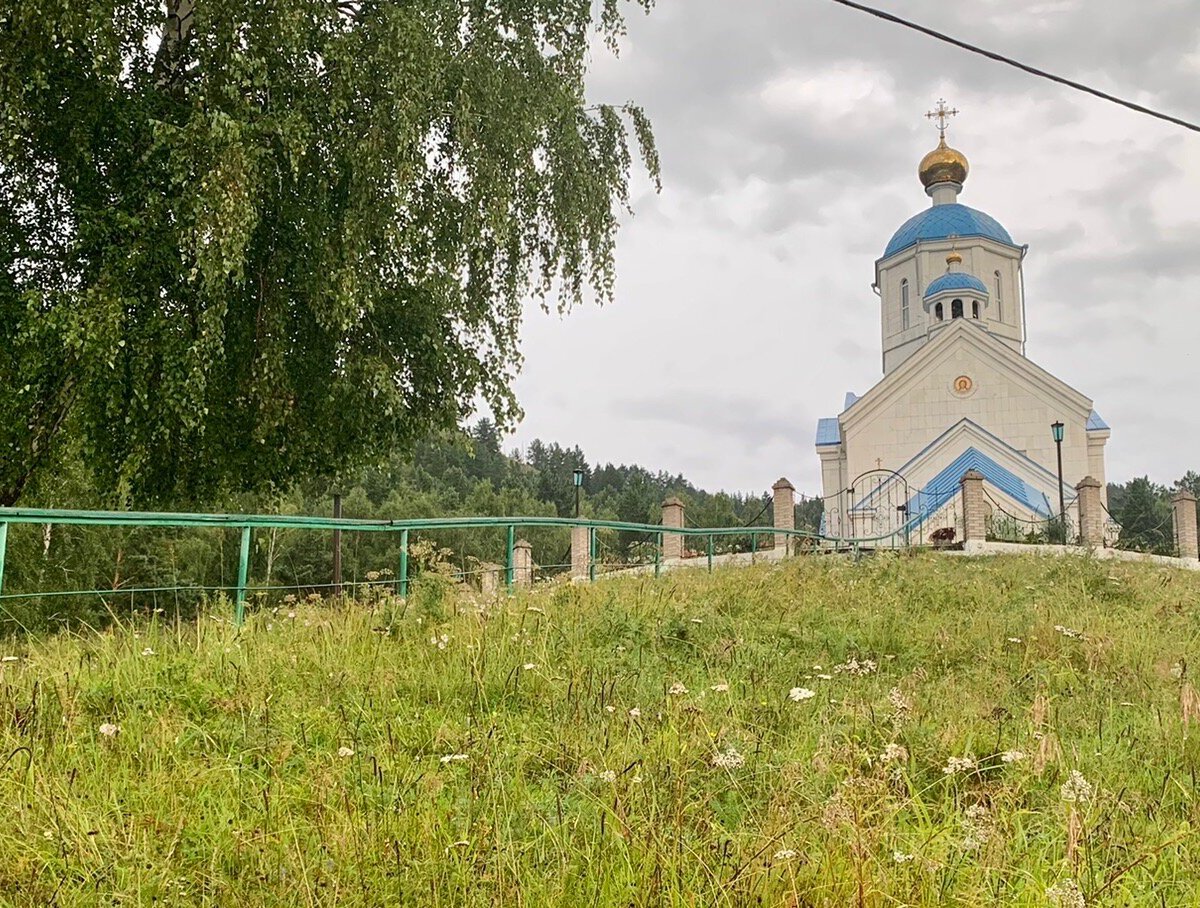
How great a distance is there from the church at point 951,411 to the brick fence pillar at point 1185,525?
2.60 metres

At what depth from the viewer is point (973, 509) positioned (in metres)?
22.6

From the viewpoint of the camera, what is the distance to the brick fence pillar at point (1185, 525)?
23094 millimetres

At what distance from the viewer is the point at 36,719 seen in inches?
144

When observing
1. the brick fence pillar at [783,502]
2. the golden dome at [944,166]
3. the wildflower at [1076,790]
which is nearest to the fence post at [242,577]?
the wildflower at [1076,790]

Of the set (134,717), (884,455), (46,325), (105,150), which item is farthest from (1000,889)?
(884,455)

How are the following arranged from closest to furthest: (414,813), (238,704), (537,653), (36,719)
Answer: (414,813)
(36,719)
(238,704)
(537,653)

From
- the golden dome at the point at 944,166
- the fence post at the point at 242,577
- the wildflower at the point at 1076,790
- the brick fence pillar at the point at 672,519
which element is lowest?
the wildflower at the point at 1076,790

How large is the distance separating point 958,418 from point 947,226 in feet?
36.6

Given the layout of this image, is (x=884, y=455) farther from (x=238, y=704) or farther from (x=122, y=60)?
(x=238, y=704)

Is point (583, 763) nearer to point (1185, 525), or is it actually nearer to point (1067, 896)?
point (1067, 896)

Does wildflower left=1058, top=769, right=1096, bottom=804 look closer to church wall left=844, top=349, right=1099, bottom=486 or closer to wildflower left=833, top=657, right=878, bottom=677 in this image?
wildflower left=833, top=657, right=878, bottom=677

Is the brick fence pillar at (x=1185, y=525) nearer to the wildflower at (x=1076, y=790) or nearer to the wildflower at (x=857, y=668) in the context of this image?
the wildflower at (x=857, y=668)

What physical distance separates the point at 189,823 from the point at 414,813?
71 cm

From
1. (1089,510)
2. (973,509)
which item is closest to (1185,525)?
(1089,510)
